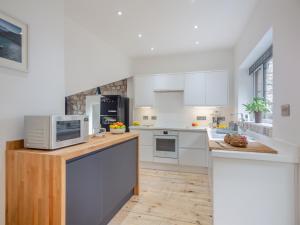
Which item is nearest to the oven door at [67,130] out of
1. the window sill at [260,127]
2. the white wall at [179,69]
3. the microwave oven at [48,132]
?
the microwave oven at [48,132]

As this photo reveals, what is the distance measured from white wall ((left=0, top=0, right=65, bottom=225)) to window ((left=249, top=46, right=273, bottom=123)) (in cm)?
268

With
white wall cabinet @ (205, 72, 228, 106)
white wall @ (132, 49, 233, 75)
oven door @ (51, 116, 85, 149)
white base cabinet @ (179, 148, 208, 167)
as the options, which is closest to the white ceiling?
white wall @ (132, 49, 233, 75)

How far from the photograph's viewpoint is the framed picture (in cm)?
133

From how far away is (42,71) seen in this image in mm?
1706

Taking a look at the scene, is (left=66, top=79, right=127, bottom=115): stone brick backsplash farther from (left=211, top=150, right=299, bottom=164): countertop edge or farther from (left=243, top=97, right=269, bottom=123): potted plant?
(left=211, top=150, right=299, bottom=164): countertop edge

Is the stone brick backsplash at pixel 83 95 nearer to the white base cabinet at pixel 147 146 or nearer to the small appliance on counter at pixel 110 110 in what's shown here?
the small appliance on counter at pixel 110 110

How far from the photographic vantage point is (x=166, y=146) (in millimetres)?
4055

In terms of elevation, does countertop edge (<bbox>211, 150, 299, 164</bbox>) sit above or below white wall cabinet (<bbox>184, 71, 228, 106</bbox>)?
below

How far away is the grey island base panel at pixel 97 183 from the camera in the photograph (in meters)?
1.40

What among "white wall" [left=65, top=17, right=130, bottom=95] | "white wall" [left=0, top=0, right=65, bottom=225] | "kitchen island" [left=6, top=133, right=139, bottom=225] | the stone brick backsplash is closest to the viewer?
"kitchen island" [left=6, top=133, right=139, bottom=225]

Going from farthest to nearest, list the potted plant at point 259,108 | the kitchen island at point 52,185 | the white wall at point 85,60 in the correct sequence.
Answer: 1. the white wall at point 85,60
2. the potted plant at point 259,108
3. the kitchen island at point 52,185

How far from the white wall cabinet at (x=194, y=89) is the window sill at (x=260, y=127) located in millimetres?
1194

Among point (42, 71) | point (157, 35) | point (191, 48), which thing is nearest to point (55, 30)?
point (42, 71)

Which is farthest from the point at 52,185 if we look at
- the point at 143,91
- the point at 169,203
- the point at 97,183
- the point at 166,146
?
the point at 143,91
